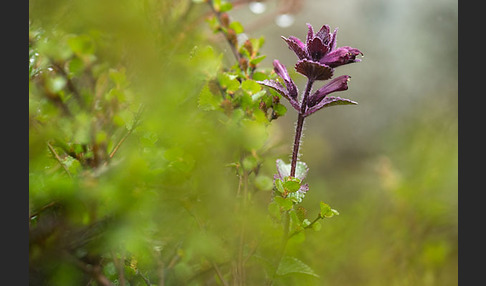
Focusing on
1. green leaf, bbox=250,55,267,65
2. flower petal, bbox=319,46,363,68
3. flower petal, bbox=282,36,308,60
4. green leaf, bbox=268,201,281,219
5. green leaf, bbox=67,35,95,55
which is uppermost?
green leaf, bbox=250,55,267,65

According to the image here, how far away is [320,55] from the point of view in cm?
54

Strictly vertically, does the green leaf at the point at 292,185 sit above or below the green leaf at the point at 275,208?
above

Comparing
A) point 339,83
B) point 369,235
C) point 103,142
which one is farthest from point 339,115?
point 103,142

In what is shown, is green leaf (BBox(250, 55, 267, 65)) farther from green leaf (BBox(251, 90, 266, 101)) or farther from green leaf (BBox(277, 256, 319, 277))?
green leaf (BBox(277, 256, 319, 277))

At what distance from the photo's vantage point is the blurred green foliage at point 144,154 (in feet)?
1.53

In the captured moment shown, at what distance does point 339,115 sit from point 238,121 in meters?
1.49

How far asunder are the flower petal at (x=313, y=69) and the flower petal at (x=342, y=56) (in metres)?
0.01

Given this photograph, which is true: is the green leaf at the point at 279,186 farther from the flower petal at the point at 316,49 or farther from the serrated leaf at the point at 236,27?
the serrated leaf at the point at 236,27

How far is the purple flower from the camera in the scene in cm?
51

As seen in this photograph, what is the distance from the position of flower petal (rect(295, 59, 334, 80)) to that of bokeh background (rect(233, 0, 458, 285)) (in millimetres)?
775

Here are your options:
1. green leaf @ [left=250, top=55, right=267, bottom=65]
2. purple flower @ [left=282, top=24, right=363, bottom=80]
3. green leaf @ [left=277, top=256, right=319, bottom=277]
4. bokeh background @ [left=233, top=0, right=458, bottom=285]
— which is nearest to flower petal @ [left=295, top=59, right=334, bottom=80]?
purple flower @ [left=282, top=24, right=363, bottom=80]

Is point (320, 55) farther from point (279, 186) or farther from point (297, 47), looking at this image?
point (279, 186)

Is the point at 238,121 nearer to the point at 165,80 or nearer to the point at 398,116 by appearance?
the point at 165,80

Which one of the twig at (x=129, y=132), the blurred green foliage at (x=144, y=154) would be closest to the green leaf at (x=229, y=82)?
the blurred green foliage at (x=144, y=154)
